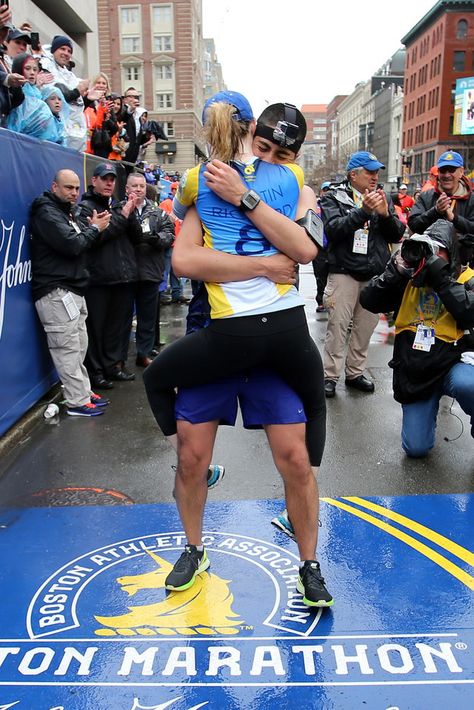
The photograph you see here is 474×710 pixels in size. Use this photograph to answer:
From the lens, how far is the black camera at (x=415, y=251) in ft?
12.9

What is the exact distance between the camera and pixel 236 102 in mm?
2387

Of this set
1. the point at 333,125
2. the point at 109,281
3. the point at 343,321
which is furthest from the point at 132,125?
the point at 333,125

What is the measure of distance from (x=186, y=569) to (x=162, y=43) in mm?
65022

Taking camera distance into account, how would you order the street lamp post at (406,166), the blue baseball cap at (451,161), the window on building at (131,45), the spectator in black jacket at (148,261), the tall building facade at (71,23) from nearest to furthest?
the blue baseball cap at (451,161), the spectator in black jacket at (148,261), the tall building facade at (71,23), the street lamp post at (406,166), the window on building at (131,45)

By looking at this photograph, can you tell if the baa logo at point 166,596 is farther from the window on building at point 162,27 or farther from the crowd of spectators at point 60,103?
the window on building at point 162,27

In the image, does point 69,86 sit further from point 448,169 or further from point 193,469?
point 193,469

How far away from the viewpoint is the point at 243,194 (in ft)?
7.53

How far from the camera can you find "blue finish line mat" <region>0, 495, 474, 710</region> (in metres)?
2.17

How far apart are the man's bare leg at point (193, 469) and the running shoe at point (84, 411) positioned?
8.83 ft

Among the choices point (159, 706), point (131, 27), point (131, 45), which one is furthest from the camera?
point (131, 45)

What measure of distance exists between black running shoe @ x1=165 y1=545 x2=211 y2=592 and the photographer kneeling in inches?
81.2

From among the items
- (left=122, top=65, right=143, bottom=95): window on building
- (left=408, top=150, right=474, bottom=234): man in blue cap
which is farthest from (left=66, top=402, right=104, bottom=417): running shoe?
(left=122, top=65, right=143, bottom=95): window on building

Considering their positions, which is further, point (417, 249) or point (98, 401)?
point (98, 401)

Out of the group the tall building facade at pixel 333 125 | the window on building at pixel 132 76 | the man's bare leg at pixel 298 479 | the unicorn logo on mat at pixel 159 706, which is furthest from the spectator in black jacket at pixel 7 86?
the tall building facade at pixel 333 125
